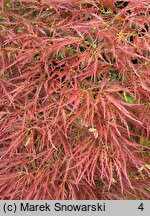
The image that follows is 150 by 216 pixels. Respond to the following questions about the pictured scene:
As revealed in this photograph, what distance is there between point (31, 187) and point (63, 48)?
19.9 inches

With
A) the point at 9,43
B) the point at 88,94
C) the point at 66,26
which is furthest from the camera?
the point at 9,43

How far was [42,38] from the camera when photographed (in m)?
1.25

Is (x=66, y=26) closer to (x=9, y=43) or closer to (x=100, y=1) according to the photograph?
(x=100, y=1)

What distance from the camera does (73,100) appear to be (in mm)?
1152

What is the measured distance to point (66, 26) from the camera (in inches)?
49.6

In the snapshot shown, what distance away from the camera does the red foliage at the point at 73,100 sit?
46.2 inches

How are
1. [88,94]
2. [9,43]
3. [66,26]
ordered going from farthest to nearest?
[9,43], [66,26], [88,94]

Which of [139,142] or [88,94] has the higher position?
[88,94]

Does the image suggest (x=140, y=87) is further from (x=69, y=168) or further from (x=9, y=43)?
(x=9, y=43)

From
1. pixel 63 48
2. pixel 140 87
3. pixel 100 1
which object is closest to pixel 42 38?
pixel 63 48

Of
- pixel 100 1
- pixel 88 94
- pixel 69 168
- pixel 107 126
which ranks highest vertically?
A: pixel 100 1

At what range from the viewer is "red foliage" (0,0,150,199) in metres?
1.17

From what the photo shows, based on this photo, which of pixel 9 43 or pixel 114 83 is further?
pixel 9 43

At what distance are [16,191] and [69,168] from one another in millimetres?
232
